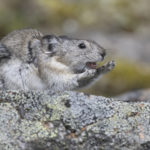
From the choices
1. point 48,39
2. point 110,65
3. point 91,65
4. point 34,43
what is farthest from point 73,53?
point 110,65

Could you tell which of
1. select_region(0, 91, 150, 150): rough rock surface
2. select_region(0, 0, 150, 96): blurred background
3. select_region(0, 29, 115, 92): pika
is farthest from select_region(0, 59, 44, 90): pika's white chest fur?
select_region(0, 0, 150, 96): blurred background

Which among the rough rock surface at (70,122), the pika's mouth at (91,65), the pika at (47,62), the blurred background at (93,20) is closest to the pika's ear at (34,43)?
the pika at (47,62)

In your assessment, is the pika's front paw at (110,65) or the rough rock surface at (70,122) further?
the pika's front paw at (110,65)

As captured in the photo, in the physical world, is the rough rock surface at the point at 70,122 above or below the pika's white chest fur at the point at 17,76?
above

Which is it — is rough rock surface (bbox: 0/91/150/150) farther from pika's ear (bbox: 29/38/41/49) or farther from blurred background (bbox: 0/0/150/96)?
blurred background (bbox: 0/0/150/96)

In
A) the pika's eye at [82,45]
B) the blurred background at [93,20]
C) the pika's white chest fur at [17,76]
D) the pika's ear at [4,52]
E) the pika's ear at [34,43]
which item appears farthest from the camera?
the blurred background at [93,20]

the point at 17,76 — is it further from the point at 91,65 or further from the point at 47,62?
the point at 91,65

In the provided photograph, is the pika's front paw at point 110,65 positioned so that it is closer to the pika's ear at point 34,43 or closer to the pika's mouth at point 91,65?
the pika's mouth at point 91,65
